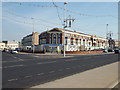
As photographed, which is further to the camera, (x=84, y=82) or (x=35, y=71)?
(x=35, y=71)

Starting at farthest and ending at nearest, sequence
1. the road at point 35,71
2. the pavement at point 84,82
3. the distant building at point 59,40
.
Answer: the distant building at point 59,40, the road at point 35,71, the pavement at point 84,82

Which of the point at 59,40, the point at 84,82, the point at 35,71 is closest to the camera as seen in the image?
the point at 84,82

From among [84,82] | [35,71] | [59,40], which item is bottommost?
[35,71]

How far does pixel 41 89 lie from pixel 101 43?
Answer: 111341 mm

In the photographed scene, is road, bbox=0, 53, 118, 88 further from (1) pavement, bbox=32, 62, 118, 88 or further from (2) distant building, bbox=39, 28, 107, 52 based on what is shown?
(2) distant building, bbox=39, 28, 107, 52

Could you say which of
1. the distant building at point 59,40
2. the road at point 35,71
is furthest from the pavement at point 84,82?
the distant building at point 59,40

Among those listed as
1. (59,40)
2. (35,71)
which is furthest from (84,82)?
(59,40)

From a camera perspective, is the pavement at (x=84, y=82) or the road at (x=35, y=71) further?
the road at (x=35, y=71)

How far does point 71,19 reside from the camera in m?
31.6

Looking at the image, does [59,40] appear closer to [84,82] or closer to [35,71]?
[35,71]

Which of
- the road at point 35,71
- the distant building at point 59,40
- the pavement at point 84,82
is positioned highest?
the distant building at point 59,40

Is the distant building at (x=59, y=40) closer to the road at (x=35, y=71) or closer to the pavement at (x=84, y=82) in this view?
the road at (x=35, y=71)

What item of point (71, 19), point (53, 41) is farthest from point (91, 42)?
point (71, 19)

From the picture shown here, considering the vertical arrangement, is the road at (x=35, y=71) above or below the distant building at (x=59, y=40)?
below
